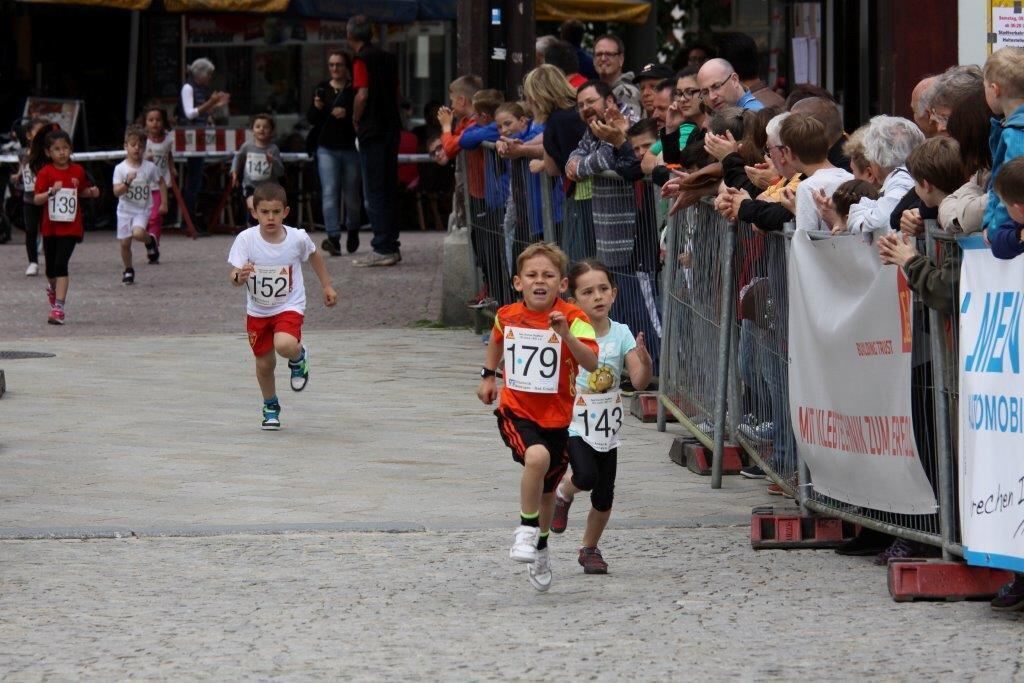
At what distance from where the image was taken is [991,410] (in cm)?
639

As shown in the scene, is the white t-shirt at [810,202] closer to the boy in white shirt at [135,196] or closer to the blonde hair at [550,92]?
the blonde hair at [550,92]

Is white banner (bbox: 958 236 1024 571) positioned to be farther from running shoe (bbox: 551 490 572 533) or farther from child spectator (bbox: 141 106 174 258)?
child spectator (bbox: 141 106 174 258)

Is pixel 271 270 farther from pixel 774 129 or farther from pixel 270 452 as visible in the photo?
pixel 774 129

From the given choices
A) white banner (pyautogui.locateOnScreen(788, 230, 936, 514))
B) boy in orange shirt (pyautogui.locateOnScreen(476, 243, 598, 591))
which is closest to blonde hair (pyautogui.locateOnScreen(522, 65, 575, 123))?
white banner (pyautogui.locateOnScreen(788, 230, 936, 514))

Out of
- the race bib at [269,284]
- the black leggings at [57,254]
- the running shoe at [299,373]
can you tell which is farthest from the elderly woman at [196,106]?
the race bib at [269,284]

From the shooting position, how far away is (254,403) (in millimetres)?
11641

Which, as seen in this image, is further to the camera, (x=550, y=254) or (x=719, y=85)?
(x=719, y=85)

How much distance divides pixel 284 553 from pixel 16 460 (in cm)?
261

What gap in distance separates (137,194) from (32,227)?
1.19 meters

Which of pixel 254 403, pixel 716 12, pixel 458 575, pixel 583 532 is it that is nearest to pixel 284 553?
pixel 458 575

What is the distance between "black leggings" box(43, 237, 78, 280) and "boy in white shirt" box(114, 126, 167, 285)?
219cm

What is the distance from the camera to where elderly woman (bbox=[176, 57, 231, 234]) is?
2319 cm

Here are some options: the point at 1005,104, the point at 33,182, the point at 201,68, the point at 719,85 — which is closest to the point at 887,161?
the point at 1005,104

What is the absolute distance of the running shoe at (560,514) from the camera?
7.65 m
